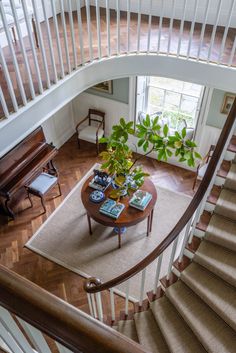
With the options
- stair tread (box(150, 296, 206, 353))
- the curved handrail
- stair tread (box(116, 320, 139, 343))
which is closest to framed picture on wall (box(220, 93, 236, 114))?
the curved handrail

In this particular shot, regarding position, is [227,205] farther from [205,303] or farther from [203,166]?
[203,166]

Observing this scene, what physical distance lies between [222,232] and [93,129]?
4365mm

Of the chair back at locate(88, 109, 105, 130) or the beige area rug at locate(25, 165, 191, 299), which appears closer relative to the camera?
the beige area rug at locate(25, 165, 191, 299)

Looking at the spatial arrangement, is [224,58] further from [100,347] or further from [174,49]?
[100,347]

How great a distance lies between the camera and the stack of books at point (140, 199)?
4.67 metres

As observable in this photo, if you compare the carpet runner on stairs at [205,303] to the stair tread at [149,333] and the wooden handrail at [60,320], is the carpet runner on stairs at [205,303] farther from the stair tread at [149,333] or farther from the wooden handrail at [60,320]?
the wooden handrail at [60,320]

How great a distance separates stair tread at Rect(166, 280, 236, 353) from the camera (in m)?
2.35

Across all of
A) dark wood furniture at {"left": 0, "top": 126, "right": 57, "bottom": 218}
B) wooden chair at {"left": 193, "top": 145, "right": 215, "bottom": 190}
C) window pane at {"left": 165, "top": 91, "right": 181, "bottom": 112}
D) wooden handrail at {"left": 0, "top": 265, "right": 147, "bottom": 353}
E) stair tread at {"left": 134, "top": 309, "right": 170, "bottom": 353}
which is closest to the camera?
wooden handrail at {"left": 0, "top": 265, "right": 147, "bottom": 353}

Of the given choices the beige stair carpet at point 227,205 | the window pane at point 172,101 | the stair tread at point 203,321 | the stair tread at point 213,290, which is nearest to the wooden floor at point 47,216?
the window pane at point 172,101

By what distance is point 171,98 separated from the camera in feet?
19.1

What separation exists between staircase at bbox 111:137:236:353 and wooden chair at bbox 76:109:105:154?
3.90 meters

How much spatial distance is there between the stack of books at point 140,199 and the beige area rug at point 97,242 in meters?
0.64

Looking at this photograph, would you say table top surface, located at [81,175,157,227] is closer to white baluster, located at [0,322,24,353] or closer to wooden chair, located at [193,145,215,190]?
wooden chair, located at [193,145,215,190]

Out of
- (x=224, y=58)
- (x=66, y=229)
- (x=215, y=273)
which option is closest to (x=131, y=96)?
(x=224, y=58)
